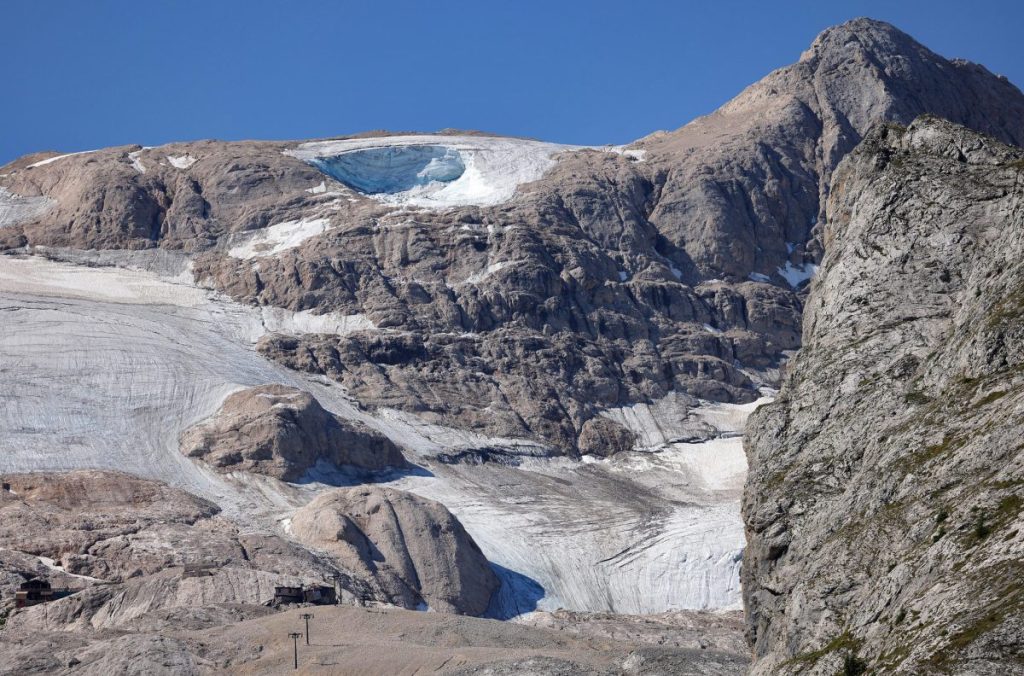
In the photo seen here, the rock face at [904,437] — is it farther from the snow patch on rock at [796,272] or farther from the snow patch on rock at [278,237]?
the snow patch on rock at [796,272]

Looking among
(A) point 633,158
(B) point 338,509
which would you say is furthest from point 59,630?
(A) point 633,158

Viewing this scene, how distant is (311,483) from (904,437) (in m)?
79.7

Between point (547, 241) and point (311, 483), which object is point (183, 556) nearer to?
point (311, 483)

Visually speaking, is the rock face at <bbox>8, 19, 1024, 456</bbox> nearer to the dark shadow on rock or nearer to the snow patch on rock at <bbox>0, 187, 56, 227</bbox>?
the snow patch on rock at <bbox>0, 187, 56, 227</bbox>

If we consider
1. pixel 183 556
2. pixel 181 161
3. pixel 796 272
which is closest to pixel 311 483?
pixel 183 556

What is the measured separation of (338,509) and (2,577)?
21.4m

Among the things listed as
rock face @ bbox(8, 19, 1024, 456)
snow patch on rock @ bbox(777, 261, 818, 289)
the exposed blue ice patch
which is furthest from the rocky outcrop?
the exposed blue ice patch

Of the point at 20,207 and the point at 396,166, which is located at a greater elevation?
the point at 396,166

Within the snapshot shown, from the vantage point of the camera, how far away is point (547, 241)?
15175 centimetres

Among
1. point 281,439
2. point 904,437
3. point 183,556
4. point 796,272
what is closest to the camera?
point 904,437

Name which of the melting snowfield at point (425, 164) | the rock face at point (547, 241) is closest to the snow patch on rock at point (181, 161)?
the rock face at point (547, 241)

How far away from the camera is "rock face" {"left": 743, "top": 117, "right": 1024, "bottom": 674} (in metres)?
26.2

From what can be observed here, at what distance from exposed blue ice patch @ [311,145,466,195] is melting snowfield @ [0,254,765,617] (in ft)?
119

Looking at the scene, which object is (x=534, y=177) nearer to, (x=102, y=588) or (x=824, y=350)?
(x=102, y=588)
